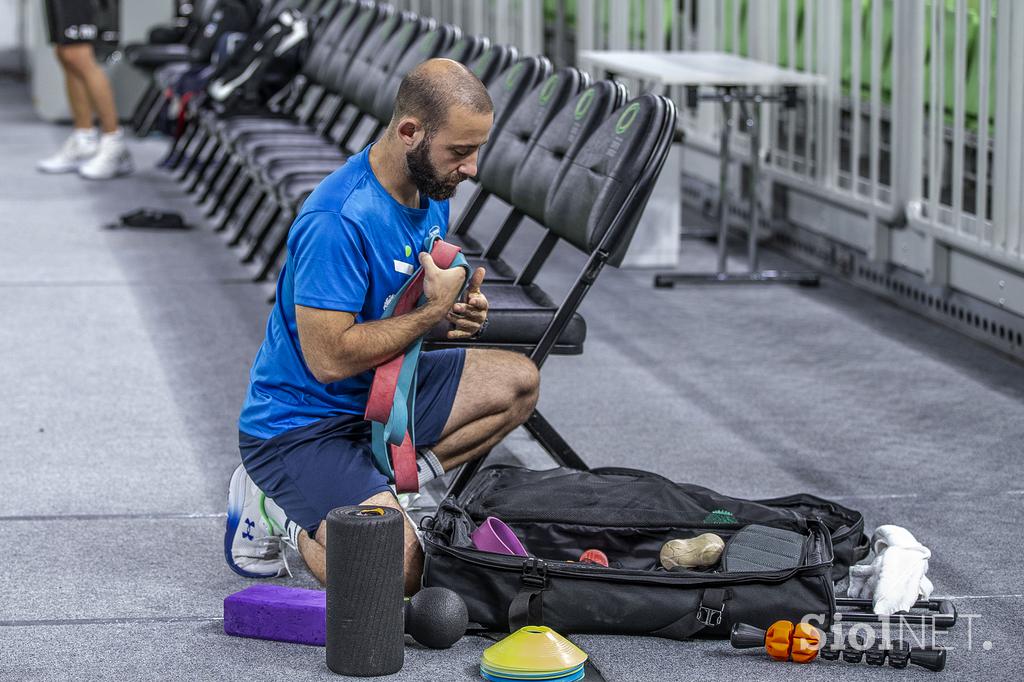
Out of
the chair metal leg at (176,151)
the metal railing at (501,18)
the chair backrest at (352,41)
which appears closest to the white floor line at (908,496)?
the chair backrest at (352,41)

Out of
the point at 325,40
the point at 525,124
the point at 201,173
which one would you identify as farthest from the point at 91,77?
the point at 525,124

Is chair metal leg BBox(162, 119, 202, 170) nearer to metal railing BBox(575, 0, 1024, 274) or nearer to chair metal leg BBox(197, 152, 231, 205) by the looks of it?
chair metal leg BBox(197, 152, 231, 205)

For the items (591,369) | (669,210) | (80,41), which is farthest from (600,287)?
(80,41)

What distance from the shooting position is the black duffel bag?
108 inches

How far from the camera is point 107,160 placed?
27.8ft

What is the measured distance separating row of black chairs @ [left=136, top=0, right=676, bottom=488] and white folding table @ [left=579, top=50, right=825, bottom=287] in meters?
0.82

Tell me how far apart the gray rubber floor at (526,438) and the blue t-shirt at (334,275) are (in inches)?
14.1

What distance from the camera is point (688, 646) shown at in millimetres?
2793

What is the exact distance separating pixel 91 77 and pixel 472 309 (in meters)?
6.01

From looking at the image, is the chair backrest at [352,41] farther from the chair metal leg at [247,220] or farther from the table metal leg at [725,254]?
the table metal leg at [725,254]

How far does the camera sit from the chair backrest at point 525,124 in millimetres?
4098

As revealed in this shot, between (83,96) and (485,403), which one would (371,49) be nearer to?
(83,96)

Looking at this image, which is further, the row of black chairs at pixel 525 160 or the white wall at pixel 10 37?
the white wall at pixel 10 37

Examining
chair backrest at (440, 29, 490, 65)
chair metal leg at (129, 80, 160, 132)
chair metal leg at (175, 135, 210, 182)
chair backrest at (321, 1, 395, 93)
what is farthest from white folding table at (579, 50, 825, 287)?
chair metal leg at (129, 80, 160, 132)
